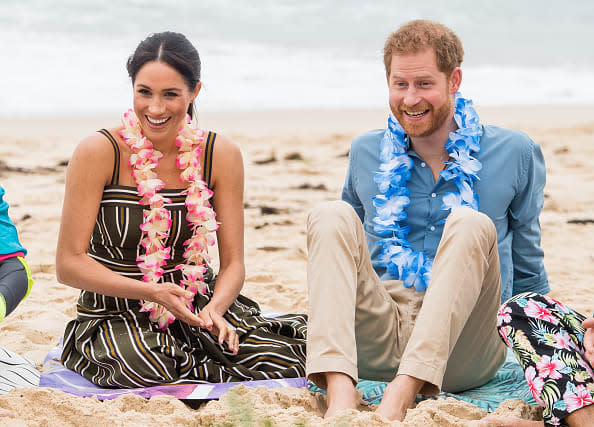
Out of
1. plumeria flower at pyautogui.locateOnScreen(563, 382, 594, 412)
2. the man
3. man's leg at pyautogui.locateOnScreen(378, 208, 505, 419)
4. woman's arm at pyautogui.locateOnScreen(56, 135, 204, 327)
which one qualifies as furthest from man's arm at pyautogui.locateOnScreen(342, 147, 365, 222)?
plumeria flower at pyautogui.locateOnScreen(563, 382, 594, 412)

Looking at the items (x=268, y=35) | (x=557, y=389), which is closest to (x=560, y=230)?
(x=557, y=389)

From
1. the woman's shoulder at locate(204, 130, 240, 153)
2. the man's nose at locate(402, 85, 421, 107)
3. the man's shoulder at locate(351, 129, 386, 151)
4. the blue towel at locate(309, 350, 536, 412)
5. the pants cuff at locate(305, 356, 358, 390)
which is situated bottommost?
the blue towel at locate(309, 350, 536, 412)

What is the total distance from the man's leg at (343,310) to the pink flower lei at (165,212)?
0.60 meters

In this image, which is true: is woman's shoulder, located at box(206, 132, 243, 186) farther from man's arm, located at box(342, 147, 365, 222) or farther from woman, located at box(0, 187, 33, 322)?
woman, located at box(0, 187, 33, 322)

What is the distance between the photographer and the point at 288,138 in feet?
40.4

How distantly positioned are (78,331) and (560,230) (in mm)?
4870

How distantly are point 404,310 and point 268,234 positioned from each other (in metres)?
3.47

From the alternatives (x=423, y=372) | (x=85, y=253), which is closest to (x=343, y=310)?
(x=423, y=372)

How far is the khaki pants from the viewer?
2.63 meters

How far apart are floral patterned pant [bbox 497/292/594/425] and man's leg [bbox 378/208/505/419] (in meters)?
0.16

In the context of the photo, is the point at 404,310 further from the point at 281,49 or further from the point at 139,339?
the point at 281,49

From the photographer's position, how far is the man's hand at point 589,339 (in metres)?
2.47

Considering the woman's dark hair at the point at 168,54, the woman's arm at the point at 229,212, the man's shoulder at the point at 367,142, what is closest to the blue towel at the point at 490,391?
the woman's arm at the point at 229,212

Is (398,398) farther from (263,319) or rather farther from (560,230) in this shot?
(560,230)
